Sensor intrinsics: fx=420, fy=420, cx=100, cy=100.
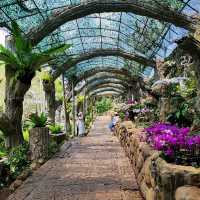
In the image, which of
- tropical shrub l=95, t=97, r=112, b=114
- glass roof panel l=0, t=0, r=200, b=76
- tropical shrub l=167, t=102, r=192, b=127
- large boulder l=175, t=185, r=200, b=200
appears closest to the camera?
large boulder l=175, t=185, r=200, b=200

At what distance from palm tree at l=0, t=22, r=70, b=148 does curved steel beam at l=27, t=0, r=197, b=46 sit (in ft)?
1.76

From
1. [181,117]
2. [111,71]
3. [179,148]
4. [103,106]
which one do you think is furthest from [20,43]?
[103,106]

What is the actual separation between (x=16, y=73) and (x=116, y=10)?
2.81 m

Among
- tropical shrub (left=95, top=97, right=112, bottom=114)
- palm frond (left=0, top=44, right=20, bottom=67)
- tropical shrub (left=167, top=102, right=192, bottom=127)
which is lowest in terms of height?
tropical shrub (left=167, top=102, right=192, bottom=127)

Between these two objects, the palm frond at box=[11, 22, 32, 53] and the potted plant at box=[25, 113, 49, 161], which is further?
the potted plant at box=[25, 113, 49, 161]

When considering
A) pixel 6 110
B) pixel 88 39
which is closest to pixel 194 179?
pixel 6 110

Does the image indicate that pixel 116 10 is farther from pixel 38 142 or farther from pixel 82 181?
pixel 82 181

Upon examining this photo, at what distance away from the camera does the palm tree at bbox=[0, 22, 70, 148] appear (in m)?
9.77

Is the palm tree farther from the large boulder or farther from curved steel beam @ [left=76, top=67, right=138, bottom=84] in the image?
curved steel beam @ [left=76, top=67, right=138, bottom=84]

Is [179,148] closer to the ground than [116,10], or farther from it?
closer to the ground

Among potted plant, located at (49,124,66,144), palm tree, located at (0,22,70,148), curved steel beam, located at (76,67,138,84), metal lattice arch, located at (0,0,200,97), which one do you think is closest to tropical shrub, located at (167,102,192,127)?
metal lattice arch, located at (0,0,200,97)

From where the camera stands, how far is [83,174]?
8.34 metres

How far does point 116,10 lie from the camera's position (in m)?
10.1

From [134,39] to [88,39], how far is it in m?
2.34
